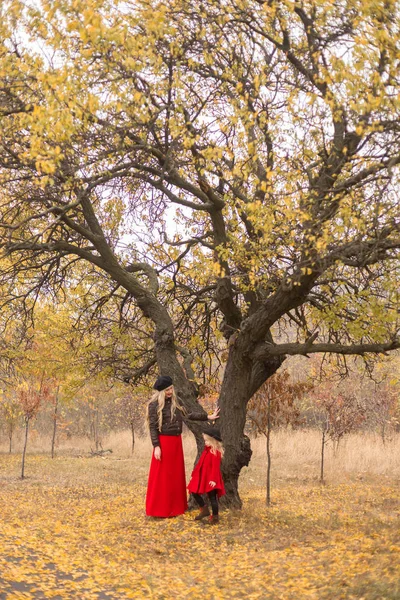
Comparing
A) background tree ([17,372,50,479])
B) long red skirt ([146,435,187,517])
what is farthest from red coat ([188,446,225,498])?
background tree ([17,372,50,479])

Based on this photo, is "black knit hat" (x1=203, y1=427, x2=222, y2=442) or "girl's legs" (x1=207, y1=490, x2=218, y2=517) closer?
"girl's legs" (x1=207, y1=490, x2=218, y2=517)

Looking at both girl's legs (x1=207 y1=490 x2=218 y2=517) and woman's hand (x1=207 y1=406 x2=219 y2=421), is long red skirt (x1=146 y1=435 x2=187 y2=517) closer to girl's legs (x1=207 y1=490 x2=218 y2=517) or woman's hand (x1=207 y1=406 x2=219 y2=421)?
woman's hand (x1=207 y1=406 x2=219 y2=421)

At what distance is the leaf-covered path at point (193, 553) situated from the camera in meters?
5.45

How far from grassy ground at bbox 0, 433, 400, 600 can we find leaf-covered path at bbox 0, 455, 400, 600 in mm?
12

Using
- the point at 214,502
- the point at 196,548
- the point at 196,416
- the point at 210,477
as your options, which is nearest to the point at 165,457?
the point at 196,416

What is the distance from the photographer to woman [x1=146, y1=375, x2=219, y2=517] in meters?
8.79

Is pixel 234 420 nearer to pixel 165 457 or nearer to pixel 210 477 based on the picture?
pixel 165 457

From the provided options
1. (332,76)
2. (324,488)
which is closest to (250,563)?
(332,76)

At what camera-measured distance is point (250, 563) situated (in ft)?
21.3

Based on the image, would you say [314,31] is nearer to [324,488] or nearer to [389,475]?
[324,488]

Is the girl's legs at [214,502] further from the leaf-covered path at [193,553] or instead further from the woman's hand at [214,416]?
the woman's hand at [214,416]

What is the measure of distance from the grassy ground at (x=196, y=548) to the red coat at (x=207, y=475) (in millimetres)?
470

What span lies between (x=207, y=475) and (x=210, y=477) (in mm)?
57

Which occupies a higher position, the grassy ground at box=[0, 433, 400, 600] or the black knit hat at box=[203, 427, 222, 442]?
the black knit hat at box=[203, 427, 222, 442]
